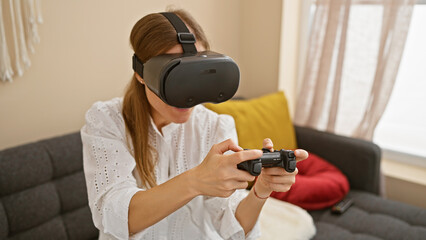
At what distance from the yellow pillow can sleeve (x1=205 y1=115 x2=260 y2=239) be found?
0.59 meters

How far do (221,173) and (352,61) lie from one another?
157 cm

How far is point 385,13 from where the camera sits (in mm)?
1827

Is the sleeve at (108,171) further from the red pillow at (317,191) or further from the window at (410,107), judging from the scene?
the window at (410,107)

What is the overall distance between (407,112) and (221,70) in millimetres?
1730

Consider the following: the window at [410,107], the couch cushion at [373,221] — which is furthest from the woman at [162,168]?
the window at [410,107]

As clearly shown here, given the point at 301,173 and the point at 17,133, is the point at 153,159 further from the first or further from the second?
the point at 301,173

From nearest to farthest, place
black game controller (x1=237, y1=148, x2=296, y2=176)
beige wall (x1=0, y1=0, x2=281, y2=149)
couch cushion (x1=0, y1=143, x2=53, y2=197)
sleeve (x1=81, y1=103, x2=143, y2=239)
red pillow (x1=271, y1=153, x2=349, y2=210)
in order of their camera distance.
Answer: black game controller (x1=237, y1=148, x2=296, y2=176)
sleeve (x1=81, y1=103, x2=143, y2=239)
couch cushion (x1=0, y1=143, x2=53, y2=197)
beige wall (x1=0, y1=0, x2=281, y2=149)
red pillow (x1=271, y1=153, x2=349, y2=210)

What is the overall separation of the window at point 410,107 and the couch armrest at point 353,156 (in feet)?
1.08

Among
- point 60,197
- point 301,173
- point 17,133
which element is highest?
point 17,133

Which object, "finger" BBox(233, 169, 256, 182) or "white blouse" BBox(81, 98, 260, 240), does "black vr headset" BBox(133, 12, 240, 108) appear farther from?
"white blouse" BBox(81, 98, 260, 240)

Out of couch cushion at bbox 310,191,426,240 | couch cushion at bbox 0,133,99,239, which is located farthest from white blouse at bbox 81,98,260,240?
couch cushion at bbox 310,191,426,240

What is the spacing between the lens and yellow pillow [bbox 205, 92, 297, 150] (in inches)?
70.4

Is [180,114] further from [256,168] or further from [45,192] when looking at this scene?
[45,192]

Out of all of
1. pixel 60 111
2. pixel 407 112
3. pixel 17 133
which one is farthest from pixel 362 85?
pixel 17 133
